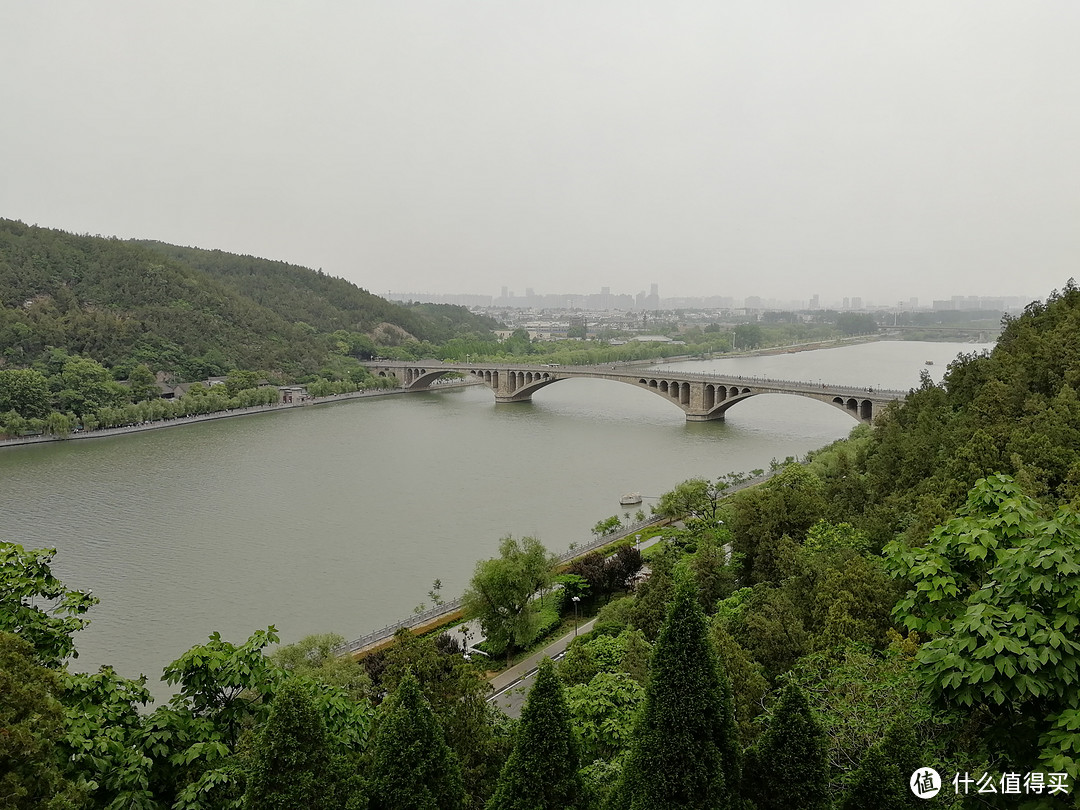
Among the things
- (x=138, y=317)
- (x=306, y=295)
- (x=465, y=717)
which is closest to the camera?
(x=465, y=717)

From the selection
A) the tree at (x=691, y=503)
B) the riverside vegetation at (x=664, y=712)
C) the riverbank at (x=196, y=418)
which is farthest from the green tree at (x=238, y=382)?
the riverside vegetation at (x=664, y=712)

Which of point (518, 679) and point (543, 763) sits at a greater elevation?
point (543, 763)

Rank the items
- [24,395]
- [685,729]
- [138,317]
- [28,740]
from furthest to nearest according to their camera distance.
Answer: [138,317] < [24,395] < [685,729] < [28,740]

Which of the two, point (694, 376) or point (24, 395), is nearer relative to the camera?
point (24, 395)

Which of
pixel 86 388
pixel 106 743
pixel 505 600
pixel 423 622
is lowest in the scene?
pixel 423 622

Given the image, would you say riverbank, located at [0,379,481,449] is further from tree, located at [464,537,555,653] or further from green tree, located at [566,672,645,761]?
green tree, located at [566,672,645,761]

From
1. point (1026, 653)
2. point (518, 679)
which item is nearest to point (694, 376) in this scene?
point (518, 679)

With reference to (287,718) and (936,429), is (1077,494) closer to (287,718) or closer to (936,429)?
(936,429)

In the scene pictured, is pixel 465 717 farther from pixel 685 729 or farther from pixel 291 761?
pixel 685 729
